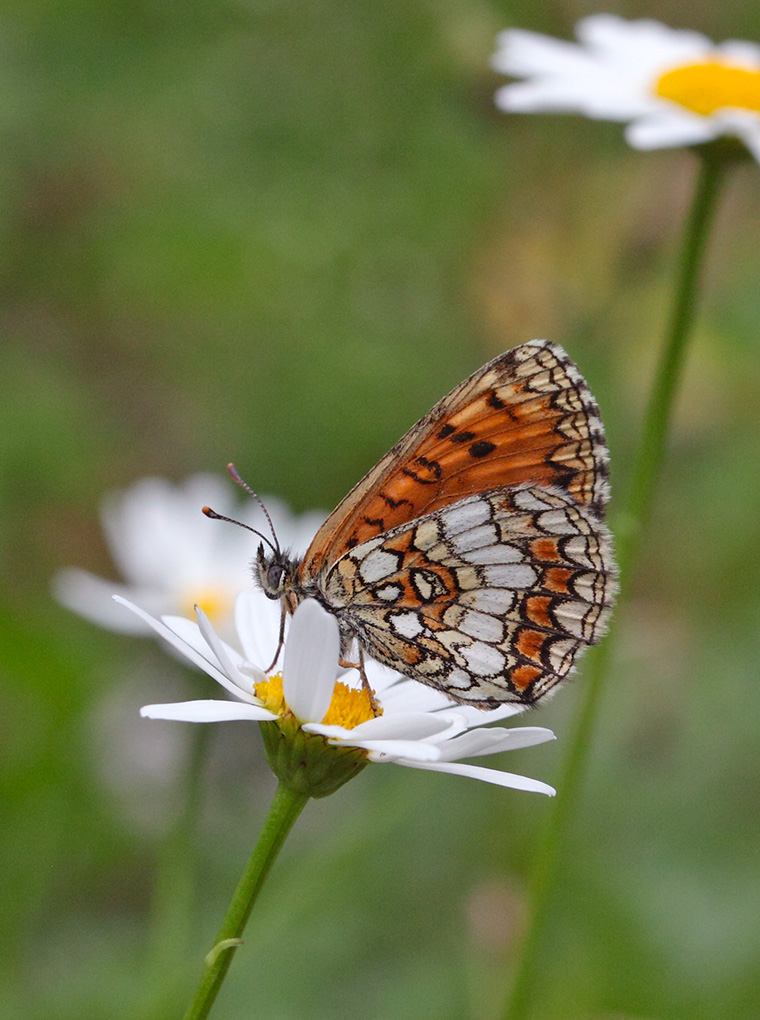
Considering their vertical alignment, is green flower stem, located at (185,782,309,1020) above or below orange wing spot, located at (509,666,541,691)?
below

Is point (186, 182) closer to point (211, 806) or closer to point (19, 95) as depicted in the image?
point (19, 95)

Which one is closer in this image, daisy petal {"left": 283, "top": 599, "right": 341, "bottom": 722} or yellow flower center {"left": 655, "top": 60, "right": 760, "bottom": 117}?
daisy petal {"left": 283, "top": 599, "right": 341, "bottom": 722}

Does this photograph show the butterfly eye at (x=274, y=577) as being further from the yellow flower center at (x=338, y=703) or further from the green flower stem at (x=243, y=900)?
the green flower stem at (x=243, y=900)

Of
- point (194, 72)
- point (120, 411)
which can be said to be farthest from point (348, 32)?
point (120, 411)

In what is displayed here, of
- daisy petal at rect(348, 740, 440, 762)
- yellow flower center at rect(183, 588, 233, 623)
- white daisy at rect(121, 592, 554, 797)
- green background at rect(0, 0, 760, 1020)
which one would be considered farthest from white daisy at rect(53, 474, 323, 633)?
daisy petal at rect(348, 740, 440, 762)

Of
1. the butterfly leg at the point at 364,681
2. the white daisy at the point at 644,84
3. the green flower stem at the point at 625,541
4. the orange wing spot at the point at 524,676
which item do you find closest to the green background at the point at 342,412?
the white daisy at the point at 644,84

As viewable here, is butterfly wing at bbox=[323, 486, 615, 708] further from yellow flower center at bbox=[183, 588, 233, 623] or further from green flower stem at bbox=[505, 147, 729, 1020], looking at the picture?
yellow flower center at bbox=[183, 588, 233, 623]

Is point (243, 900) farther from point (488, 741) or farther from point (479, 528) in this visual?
point (479, 528)
